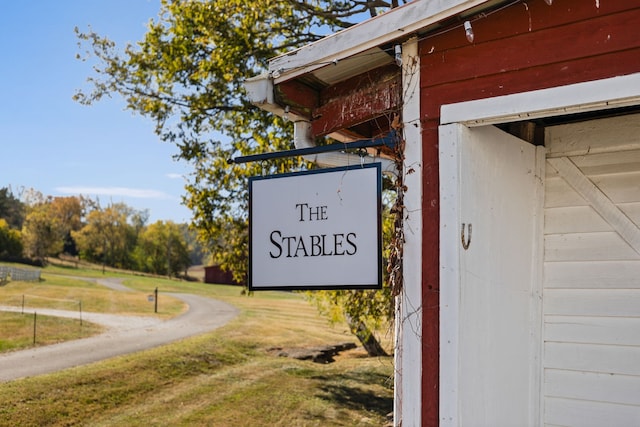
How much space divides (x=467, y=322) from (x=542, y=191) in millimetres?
1082

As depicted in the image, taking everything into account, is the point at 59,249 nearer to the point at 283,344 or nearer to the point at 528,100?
the point at 283,344

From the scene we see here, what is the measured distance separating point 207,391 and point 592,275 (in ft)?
31.4


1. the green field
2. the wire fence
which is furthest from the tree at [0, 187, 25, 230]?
the green field

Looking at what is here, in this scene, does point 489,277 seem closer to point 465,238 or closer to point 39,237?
point 465,238

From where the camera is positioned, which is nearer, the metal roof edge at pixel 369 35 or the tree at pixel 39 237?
the metal roof edge at pixel 369 35

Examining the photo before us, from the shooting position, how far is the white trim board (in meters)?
2.62

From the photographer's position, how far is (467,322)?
2971 millimetres

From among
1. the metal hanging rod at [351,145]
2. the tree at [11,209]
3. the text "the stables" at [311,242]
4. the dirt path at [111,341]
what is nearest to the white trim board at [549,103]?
the metal hanging rod at [351,145]

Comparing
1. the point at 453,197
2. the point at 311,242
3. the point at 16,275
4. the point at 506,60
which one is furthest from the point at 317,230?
the point at 16,275

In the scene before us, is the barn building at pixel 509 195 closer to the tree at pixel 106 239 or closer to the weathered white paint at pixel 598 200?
the weathered white paint at pixel 598 200

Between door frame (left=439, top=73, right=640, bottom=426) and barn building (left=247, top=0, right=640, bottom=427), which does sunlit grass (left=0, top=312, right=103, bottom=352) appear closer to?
barn building (left=247, top=0, right=640, bottom=427)

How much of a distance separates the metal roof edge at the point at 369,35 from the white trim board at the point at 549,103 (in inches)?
17.6

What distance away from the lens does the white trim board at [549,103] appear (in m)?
2.62

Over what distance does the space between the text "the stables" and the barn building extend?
34 cm
